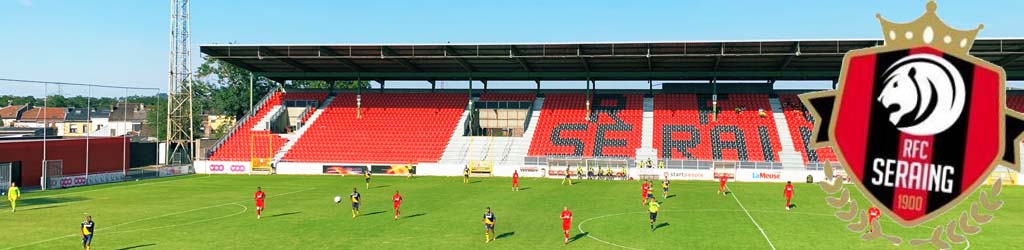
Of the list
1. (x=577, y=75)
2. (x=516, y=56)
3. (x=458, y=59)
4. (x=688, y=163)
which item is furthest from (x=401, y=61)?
(x=688, y=163)

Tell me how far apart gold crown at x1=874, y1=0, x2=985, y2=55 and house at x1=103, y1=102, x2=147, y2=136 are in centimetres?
11863

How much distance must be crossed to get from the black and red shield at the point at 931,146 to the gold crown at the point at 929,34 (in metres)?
0.10

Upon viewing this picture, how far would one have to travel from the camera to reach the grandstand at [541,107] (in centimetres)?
5538

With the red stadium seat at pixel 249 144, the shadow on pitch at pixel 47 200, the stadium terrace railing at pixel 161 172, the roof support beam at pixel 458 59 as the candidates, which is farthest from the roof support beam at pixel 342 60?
the shadow on pitch at pixel 47 200

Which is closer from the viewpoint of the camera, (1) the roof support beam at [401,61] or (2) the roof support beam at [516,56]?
(2) the roof support beam at [516,56]

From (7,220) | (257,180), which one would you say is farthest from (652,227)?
(257,180)

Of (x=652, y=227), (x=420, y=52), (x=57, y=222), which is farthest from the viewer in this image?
(x=420, y=52)

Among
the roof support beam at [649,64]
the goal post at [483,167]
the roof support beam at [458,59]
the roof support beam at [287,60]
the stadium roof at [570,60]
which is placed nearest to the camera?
the stadium roof at [570,60]

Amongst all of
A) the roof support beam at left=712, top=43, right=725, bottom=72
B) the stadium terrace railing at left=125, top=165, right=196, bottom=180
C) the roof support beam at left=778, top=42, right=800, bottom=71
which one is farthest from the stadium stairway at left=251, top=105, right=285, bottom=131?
the roof support beam at left=778, top=42, right=800, bottom=71

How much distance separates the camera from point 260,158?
195 feet

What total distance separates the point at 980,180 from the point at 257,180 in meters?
49.6

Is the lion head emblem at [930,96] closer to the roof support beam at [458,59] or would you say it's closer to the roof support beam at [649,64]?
the roof support beam at [649,64]

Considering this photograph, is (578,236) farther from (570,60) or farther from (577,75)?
(577,75)

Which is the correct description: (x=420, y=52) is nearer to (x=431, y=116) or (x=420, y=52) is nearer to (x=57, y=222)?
(x=431, y=116)
